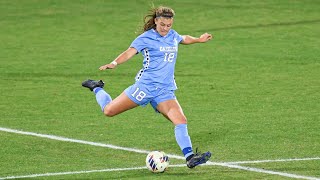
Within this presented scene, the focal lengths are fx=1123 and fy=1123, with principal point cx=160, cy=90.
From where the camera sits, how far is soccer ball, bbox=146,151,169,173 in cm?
1363

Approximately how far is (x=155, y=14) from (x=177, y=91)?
21.5 feet

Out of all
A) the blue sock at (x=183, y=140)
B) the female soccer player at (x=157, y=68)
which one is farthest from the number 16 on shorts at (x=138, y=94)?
the blue sock at (x=183, y=140)

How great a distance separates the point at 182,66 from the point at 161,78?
10.2 m

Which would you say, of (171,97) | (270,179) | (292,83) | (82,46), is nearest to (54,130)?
(171,97)

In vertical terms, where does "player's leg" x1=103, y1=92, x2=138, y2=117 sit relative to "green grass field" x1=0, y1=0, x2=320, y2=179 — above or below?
above

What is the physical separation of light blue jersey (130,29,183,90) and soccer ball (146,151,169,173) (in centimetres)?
98

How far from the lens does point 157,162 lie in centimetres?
1363

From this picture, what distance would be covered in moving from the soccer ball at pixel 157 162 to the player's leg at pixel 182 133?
28 centimetres

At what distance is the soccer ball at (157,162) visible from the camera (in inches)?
537

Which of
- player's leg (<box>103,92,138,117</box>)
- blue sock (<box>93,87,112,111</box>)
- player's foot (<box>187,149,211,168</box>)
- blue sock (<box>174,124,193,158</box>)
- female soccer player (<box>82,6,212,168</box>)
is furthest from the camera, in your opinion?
blue sock (<box>93,87,112,111</box>)

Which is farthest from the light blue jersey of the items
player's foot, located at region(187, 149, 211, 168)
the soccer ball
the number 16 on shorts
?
player's foot, located at region(187, 149, 211, 168)

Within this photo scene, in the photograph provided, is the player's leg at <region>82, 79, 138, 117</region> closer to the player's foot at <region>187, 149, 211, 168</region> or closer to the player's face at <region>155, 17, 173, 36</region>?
the player's face at <region>155, 17, 173, 36</region>

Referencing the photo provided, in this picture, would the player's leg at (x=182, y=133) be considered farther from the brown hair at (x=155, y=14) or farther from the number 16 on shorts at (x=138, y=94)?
the brown hair at (x=155, y=14)

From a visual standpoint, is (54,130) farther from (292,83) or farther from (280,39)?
(280,39)
